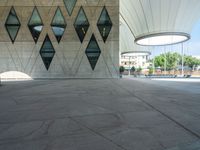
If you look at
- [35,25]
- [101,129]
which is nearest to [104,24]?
[35,25]

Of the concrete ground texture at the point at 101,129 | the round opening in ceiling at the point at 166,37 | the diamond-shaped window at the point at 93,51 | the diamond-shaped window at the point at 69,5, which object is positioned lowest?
the concrete ground texture at the point at 101,129

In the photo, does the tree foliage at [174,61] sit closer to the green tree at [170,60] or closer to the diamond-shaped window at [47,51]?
the green tree at [170,60]

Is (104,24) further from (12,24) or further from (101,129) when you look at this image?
(101,129)

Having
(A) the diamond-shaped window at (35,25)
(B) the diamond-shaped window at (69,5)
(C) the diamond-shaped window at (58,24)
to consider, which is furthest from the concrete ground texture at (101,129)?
(B) the diamond-shaped window at (69,5)

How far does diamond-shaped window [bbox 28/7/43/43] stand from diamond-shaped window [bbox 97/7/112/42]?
8.07 meters

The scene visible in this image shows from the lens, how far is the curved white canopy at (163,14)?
24.8 metres

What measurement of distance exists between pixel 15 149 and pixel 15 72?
21796mm

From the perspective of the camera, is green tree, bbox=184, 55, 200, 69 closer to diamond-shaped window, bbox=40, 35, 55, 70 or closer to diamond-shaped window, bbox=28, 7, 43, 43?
diamond-shaped window, bbox=40, 35, 55, 70

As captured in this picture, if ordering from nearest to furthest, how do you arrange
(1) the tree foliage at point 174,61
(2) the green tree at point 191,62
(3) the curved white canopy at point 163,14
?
(3) the curved white canopy at point 163,14, (1) the tree foliage at point 174,61, (2) the green tree at point 191,62

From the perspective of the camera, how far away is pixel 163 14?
2647cm

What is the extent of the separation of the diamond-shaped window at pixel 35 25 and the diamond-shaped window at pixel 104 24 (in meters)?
8.07

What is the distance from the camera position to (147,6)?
25156 millimetres

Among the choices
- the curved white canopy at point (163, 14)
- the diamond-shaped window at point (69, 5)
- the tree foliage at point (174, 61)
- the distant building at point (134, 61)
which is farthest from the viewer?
the distant building at point (134, 61)

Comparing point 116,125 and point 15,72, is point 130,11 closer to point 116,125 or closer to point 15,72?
point 15,72
